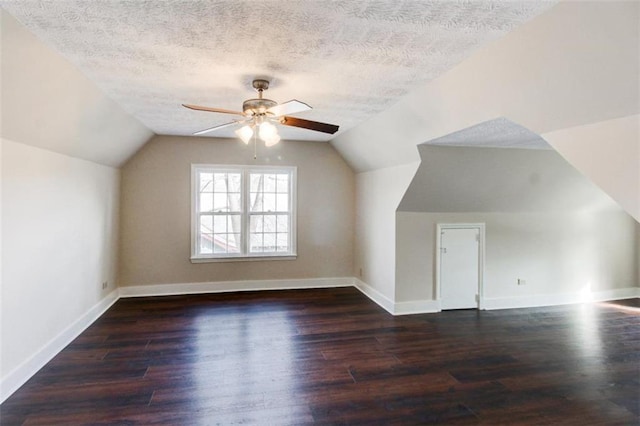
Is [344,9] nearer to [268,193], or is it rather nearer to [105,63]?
[105,63]

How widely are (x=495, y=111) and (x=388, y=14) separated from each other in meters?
1.24

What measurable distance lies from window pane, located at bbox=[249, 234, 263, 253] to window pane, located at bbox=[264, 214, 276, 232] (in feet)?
0.58

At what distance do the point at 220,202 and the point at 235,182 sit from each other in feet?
1.34

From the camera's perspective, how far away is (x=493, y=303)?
4.87m

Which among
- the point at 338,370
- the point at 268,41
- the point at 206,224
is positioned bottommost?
the point at 338,370

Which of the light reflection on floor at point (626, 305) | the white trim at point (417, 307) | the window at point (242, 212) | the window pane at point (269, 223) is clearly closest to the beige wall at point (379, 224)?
the white trim at point (417, 307)

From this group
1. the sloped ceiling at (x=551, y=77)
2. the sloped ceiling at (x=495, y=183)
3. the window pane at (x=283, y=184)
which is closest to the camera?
the sloped ceiling at (x=551, y=77)

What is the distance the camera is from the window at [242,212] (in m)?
5.55

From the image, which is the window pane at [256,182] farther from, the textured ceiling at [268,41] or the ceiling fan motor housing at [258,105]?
the ceiling fan motor housing at [258,105]

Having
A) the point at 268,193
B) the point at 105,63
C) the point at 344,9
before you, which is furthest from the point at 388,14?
the point at 268,193

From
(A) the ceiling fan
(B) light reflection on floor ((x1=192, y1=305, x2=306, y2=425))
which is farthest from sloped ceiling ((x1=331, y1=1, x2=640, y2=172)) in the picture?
(B) light reflection on floor ((x1=192, y1=305, x2=306, y2=425))

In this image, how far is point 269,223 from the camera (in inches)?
230

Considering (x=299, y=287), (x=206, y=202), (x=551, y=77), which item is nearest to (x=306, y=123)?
(x=551, y=77)

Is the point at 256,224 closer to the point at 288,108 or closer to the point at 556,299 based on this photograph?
the point at 288,108
